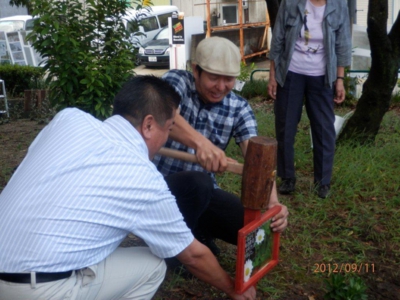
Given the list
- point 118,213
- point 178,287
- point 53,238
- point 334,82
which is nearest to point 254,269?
point 178,287

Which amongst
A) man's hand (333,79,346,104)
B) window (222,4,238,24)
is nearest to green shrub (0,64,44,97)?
man's hand (333,79,346,104)

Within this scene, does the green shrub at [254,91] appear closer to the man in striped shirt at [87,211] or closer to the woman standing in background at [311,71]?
the woman standing in background at [311,71]

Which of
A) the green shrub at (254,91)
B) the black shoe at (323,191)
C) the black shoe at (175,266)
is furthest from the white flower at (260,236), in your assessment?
the green shrub at (254,91)

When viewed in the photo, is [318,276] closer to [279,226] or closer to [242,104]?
[279,226]

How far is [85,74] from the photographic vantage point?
5574 millimetres

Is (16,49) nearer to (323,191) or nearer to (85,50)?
(85,50)

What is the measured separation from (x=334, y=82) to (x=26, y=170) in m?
3.11

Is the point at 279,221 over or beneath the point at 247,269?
over

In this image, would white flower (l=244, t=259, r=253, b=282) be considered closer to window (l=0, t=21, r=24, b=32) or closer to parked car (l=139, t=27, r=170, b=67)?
window (l=0, t=21, r=24, b=32)

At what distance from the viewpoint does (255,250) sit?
2.74 meters

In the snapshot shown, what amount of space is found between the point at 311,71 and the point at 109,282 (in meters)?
2.76

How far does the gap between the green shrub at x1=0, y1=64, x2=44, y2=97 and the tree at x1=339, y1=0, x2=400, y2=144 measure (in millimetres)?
7064

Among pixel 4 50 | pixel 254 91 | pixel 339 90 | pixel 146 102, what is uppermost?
pixel 146 102
